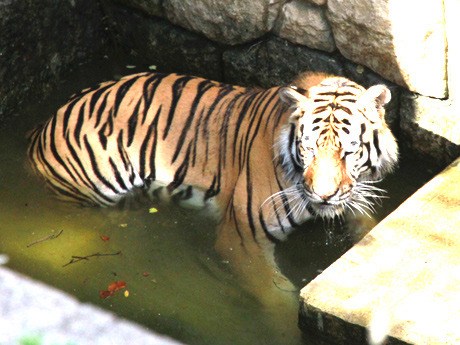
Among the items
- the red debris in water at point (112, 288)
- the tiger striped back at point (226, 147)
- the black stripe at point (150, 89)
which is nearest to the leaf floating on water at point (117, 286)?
the red debris in water at point (112, 288)

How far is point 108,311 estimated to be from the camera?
13.6 feet

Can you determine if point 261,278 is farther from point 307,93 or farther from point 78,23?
point 78,23

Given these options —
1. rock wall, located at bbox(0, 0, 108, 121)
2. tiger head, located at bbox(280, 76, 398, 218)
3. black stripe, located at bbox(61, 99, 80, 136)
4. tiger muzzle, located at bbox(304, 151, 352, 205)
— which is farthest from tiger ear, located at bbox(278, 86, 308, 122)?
rock wall, located at bbox(0, 0, 108, 121)

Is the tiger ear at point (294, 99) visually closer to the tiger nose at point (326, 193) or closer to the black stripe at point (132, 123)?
the tiger nose at point (326, 193)

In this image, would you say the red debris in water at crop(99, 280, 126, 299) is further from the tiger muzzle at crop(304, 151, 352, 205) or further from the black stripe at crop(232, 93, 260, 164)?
the tiger muzzle at crop(304, 151, 352, 205)

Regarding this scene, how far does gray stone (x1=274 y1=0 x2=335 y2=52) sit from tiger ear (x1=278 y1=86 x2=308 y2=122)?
0.85 meters

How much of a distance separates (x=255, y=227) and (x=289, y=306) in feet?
1.30

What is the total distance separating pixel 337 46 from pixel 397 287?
160 centimetres

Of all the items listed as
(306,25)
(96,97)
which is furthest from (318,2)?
(96,97)

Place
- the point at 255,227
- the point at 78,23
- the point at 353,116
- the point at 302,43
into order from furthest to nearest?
the point at 78,23 < the point at 302,43 < the point at 255,227 < the point at 353,116

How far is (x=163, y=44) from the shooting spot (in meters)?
5.71

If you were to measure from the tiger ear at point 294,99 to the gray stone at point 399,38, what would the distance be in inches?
27.6

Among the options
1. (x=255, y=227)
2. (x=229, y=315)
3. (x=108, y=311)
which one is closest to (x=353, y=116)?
(x=255, y=227)

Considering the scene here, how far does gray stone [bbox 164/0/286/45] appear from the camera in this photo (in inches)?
199
